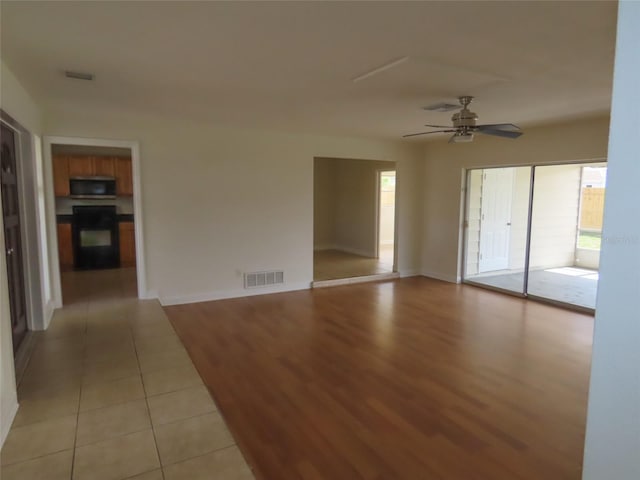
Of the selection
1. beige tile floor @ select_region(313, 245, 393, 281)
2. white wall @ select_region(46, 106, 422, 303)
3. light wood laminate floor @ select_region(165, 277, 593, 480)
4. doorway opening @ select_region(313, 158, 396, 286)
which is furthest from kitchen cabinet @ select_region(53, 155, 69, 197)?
doorway opening @ select_region(313, 158, 396, 286)

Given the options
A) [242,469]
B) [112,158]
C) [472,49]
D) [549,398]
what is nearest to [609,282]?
[242,469]

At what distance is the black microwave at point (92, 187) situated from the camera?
22.9ft

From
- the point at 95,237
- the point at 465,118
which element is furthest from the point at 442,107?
the point at 95,237

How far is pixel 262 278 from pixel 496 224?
419 centimetres

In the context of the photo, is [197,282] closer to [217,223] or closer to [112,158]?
[217,223]

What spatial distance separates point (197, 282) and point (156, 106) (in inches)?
91.3

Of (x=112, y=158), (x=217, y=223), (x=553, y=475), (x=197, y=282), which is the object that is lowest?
(x=553, y=475)

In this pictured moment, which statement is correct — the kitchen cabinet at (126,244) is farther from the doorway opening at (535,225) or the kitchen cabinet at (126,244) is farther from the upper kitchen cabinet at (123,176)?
the doorway opening at (535,225)

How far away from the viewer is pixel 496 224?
6.88 m

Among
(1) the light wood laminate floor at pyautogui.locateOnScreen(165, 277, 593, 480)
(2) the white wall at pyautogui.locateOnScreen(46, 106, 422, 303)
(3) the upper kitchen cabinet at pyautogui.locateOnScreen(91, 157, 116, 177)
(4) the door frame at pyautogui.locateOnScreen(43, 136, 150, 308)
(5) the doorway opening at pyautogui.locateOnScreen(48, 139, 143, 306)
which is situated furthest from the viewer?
(3) the upper kitchen cabinet at pyautogui.locateOnScreen(91, 157, 116, 177)

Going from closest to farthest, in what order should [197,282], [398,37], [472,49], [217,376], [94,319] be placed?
[398,37] < [472,49] < [217,376] < [94,319] < [197,282]

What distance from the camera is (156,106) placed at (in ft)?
13.9

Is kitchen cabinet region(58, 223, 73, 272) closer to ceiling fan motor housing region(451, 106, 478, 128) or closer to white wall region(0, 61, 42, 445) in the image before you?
white wall region(0, 61, 42, 445)

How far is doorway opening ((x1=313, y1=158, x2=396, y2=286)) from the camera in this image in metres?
8.87
